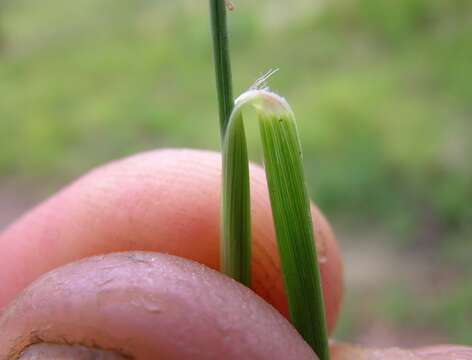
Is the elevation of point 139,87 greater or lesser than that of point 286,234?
lesser

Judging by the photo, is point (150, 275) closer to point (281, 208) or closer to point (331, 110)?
point (281, 208)

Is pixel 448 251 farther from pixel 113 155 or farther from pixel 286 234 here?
pixel 286 234

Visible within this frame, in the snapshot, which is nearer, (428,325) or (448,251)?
(428,325)

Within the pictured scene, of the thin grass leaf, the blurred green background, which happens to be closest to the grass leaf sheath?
the thin grass leaf

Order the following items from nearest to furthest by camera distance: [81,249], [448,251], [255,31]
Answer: [81,249] → [448,251] → [255,31]

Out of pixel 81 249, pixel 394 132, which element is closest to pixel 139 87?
pixel 394 132

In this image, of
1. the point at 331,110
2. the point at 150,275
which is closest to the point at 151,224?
the point at 150,275

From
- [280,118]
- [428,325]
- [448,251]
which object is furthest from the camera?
[448,251]

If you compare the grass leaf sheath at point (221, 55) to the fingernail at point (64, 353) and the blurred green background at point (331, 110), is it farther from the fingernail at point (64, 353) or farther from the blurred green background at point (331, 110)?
the blurred green background at point (331, 110)

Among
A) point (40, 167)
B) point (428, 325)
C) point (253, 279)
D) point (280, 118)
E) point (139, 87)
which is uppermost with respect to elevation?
point (280, 118)
